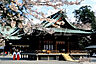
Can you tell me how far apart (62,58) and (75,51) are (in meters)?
2.11

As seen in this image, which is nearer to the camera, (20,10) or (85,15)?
(20,10)

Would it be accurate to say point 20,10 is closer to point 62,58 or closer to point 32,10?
point 32,10

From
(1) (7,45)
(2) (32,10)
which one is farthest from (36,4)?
(1) (7,45)

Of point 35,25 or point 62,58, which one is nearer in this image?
point 35,25

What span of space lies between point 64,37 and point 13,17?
2427cm

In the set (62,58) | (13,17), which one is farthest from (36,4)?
(62,58)

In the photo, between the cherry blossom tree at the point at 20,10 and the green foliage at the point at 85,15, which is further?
the green foliage at the point at 85,15

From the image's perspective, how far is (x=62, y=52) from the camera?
1236 inches

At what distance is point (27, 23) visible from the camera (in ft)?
27.4

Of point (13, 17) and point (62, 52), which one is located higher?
point (13, 17)

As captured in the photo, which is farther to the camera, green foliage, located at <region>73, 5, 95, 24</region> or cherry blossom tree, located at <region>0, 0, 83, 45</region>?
green foliage, located at <region>73, 5, 95, 24</region>

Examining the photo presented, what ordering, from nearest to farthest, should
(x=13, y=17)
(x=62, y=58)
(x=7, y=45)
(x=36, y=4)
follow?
1. (x=36, y=4)
2. (x=13, y=17)
3. (x=62, y=58)
4. (x=7, y=45)

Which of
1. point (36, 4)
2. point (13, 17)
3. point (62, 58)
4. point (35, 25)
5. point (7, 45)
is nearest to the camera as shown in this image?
point (36, 4)

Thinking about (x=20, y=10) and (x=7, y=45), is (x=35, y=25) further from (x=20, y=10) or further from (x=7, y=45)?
(x=7, y=45)
